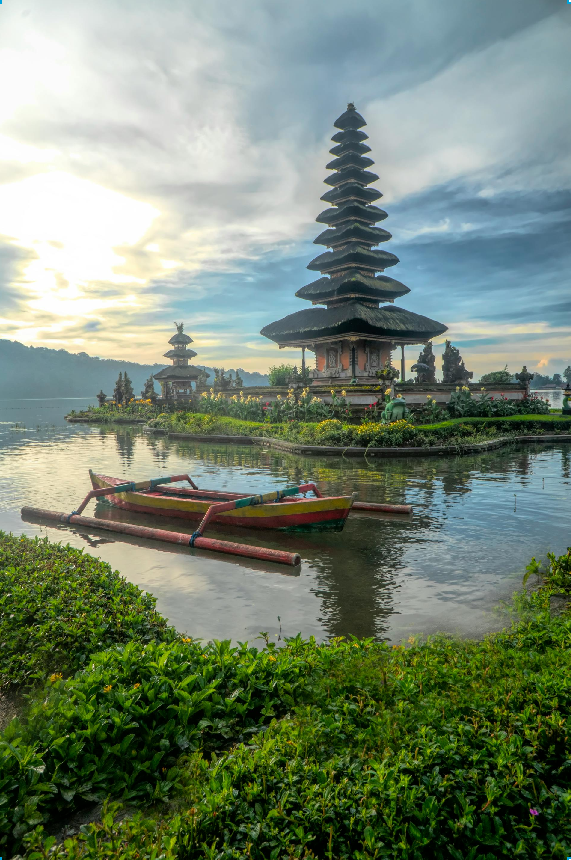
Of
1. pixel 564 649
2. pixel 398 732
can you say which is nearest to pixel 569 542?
A: pixel 564 649

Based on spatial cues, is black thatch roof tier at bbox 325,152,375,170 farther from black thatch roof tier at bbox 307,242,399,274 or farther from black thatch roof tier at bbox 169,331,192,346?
black thatch roof tier at bbox 169,331,192,346

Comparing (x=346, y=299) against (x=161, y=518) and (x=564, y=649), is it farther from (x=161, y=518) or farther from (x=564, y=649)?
(x=564, y=649)

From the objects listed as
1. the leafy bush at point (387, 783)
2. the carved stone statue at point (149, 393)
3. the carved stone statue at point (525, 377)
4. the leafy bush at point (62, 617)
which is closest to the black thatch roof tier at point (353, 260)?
the carved stone statue at point (525, 377)

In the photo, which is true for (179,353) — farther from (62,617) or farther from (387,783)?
(387,783)

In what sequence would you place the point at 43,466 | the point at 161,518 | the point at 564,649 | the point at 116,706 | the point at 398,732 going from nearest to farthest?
the point at 398,732
the point at 116,706
the point at 564,649
the point at 161,518
the point at 43,466

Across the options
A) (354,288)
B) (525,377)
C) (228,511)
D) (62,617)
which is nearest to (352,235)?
(354,288)

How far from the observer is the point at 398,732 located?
325cm

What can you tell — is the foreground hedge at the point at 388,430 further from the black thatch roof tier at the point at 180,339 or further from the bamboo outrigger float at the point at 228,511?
the black thatch roof tier at the point at 180,339

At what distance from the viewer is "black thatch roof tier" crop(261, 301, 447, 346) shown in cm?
3769

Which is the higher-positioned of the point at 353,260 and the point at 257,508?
the point at 353,260

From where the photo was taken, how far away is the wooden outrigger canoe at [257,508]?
978 centimetres

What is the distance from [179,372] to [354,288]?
2812cm

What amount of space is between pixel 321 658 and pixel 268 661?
453mm

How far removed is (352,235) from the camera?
140 feet
